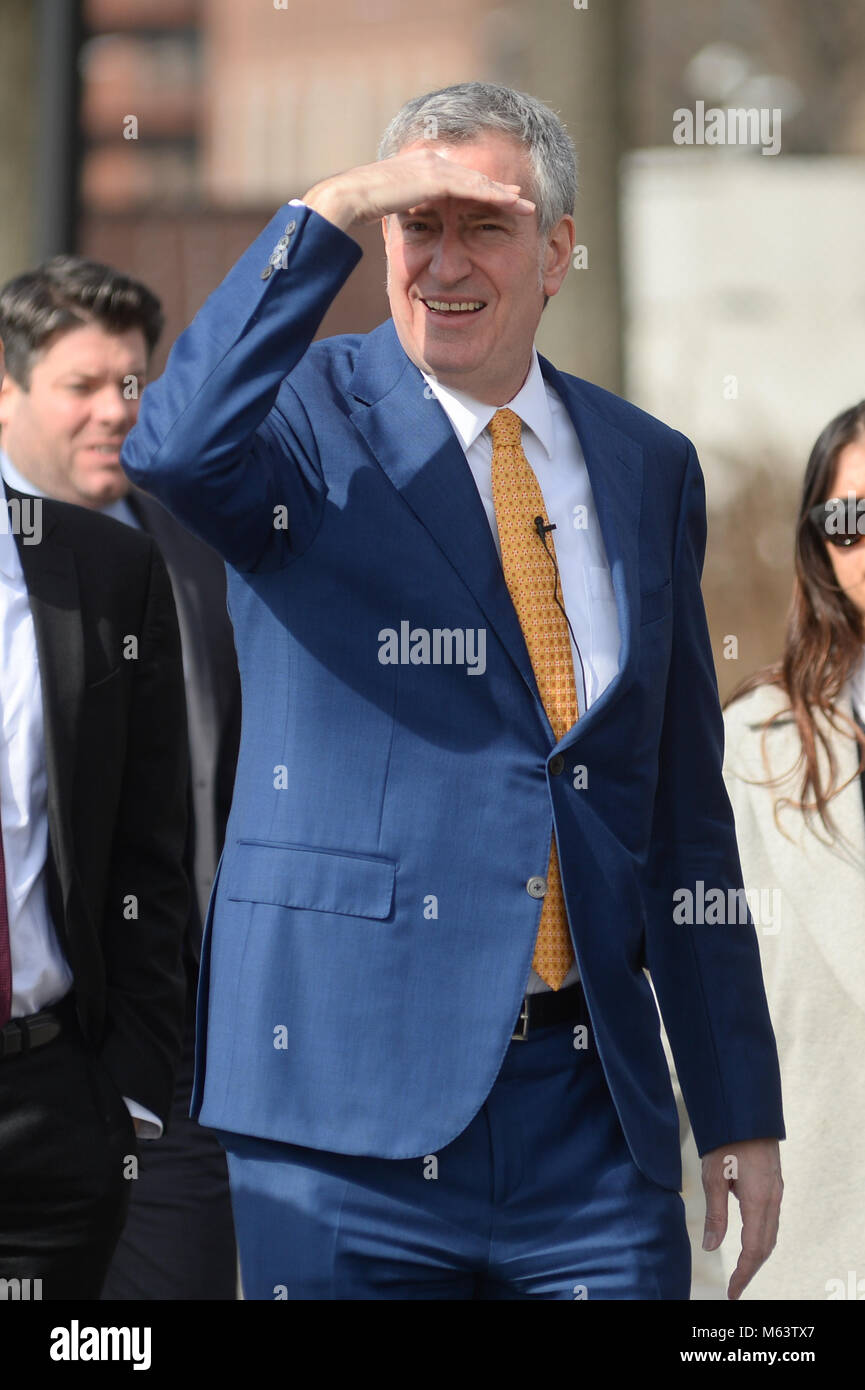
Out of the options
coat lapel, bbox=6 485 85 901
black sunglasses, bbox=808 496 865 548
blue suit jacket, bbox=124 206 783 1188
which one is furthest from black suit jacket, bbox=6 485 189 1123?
black sunglasses, bbox=808 496 865 548

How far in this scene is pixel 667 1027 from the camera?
2.83m

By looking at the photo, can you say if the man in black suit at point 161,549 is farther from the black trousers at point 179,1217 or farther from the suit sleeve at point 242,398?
the suit sleeve at point 242,398

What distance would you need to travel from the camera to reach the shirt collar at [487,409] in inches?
105

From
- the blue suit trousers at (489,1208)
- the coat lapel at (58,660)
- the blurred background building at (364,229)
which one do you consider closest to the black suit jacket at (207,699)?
the coat lapel at (58,660)

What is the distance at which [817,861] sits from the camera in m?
3.76

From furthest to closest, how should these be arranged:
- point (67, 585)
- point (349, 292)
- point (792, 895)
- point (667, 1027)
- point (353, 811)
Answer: point (349, 292) < point (792, 895) < point (67, 585) < point (667, 1027) < point (353, 811)

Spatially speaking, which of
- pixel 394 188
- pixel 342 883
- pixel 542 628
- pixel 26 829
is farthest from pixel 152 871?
pixel 394 188

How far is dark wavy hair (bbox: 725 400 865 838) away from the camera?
380cm

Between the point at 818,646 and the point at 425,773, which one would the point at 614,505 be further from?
the point at 818,646

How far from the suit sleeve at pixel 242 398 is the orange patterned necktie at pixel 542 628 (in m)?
0.32

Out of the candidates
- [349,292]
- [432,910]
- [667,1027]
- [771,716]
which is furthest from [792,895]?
[349,292]

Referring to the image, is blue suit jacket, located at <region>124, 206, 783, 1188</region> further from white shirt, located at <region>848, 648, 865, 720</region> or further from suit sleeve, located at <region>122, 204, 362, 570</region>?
white shirt, located at <region>848, 648, 865, 720</region>

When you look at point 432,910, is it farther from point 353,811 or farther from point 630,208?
point 630,208
